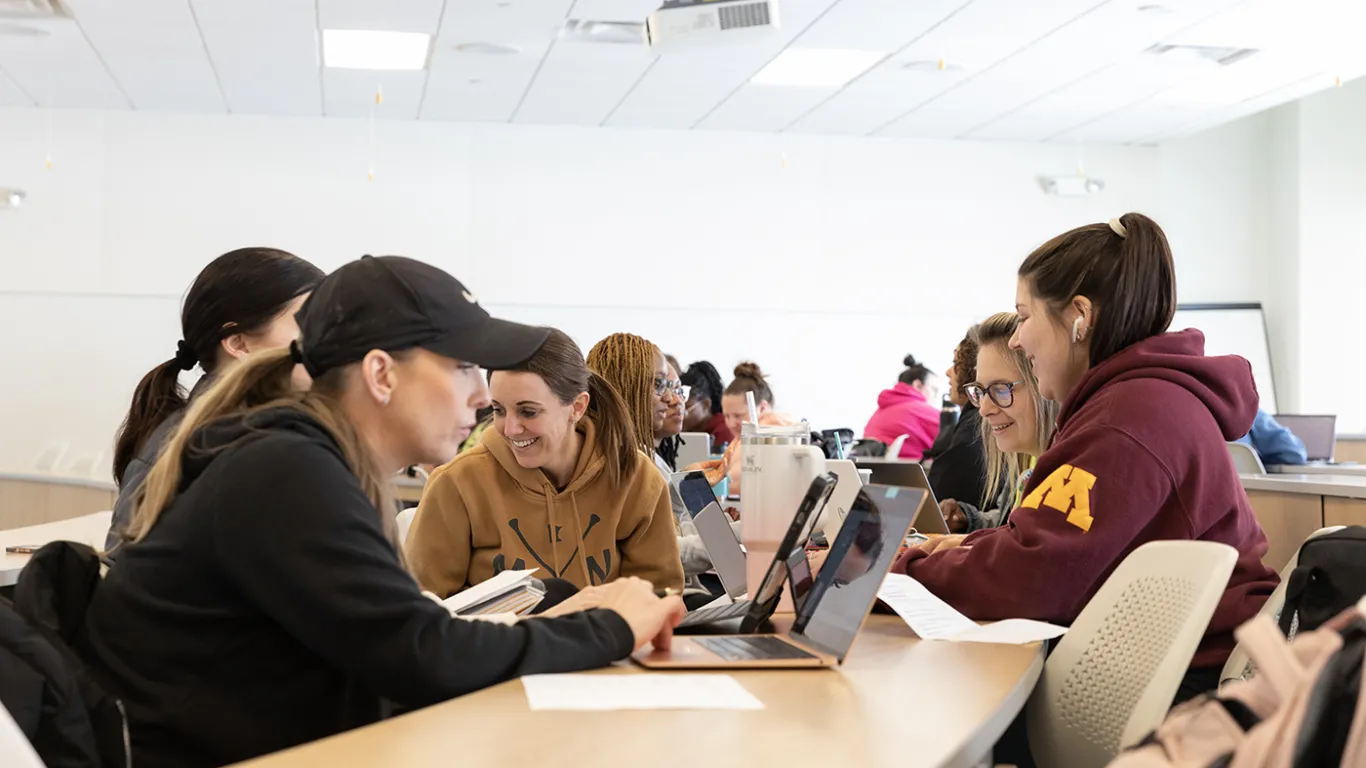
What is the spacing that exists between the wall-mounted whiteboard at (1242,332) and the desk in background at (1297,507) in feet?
22.8

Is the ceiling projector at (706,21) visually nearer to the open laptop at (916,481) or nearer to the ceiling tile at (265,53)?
the open laptop at (916,481)

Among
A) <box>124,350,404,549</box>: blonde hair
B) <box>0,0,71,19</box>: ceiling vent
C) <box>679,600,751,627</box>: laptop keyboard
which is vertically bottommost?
<box>679,600,751,627</box>: laptop keyboard

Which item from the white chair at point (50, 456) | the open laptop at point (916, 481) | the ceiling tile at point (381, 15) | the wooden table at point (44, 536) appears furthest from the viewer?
the white chair at point (50, 456)

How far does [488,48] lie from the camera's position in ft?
24.0

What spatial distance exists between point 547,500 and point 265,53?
18.4 feet

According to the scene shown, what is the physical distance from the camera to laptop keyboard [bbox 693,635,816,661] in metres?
1.70

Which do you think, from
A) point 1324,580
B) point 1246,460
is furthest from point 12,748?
point 1246,460

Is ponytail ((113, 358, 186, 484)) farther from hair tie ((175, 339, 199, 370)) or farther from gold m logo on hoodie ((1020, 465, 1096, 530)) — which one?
gold m logo on hoodie ((1020, 465, 1096, 530))

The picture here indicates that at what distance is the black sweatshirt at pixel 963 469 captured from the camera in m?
4.55

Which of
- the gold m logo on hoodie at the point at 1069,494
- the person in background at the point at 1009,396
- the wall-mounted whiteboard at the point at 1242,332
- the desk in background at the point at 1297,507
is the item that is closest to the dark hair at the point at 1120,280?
the gold m logo on hoodie at the point at 1069,494

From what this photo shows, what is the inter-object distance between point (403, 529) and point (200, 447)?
149cm

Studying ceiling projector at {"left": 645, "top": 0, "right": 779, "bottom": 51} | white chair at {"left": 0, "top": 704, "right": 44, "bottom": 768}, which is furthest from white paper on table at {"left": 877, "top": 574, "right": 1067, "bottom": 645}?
ceiling projector at {"left": 645, "top": 0, "right": 779, "bottom": 51}

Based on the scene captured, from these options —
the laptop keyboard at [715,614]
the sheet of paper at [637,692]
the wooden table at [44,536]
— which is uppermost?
the sheet of paper at [637,692]

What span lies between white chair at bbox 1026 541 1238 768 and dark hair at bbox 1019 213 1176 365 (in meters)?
0.55
